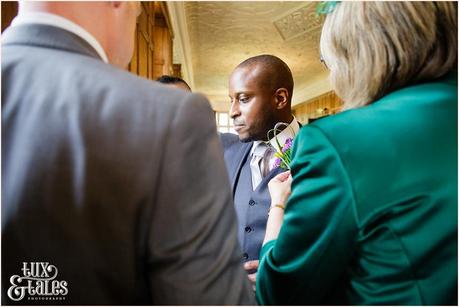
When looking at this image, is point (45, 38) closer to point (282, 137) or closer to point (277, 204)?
point (277, 204)

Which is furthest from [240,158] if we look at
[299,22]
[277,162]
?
[299,22]

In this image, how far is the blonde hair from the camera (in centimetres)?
80

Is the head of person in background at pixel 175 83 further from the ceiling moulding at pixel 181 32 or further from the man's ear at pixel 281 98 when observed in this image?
the ceiling moulding at pixel 181 32

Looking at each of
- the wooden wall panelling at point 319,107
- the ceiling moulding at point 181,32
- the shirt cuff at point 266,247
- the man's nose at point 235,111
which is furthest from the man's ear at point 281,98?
the wooden wall panelling at point 319,107

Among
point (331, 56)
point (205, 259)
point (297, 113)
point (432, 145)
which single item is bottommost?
point (297, 113)

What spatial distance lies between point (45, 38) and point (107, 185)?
10.1 inches

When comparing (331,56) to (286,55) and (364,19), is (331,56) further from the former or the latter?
(286,55)

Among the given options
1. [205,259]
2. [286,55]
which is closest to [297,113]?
[286,55]

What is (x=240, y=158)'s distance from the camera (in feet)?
5.47

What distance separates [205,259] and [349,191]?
0.30 m

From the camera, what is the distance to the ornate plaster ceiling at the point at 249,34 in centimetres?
642

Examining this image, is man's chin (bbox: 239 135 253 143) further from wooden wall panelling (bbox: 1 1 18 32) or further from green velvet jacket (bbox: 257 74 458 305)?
wooden wall panelling (bbox: 1 1 18 32)

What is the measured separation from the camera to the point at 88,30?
0.67m

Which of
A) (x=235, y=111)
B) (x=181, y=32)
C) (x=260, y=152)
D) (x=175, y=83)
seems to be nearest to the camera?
(x=260, y=152)
